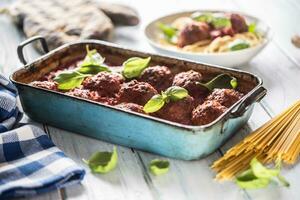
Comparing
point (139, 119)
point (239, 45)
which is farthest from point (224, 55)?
point (139, 119)

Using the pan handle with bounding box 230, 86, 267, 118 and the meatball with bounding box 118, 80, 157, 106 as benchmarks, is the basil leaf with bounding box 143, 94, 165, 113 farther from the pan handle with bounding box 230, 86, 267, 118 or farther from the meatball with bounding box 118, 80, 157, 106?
the pan handle with bounding box 230, 86, 267, 118

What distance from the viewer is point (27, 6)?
225 cm

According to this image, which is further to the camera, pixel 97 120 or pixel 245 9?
pixel 245 9

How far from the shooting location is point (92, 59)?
63.0 inches

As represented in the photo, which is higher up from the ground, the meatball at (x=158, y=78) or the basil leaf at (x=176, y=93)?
the basil leaf at (x=176, y=93)

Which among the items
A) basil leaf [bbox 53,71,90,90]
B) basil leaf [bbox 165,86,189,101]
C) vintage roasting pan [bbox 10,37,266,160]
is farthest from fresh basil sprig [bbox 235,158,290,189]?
basil leaf [bbox 53,71,90,90]

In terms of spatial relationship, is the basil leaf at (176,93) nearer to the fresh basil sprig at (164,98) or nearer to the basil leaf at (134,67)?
the fresh basil sprig at (164,98)

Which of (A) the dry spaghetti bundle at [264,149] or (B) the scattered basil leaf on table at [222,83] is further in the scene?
(B) the scattered basil leaf on table at [222,83]

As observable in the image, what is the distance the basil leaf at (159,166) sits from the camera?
4.25 ft

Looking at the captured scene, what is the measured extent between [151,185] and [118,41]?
2.95 ft

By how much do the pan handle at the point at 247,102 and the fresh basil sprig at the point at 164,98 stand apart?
0.41 ft

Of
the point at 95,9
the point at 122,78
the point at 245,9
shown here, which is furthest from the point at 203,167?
the point at 245,9

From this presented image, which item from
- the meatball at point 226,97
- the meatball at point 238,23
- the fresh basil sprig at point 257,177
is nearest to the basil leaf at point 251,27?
the meatball at point 238,23

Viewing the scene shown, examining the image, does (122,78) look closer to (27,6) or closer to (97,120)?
(97,120)
